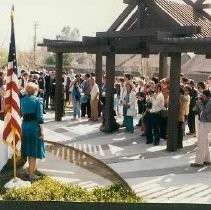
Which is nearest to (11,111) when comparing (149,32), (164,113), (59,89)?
(149,32)

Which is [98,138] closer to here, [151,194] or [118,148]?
[118,148]

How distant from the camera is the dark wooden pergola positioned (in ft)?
38.9

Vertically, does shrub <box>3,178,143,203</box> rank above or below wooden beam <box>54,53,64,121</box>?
below

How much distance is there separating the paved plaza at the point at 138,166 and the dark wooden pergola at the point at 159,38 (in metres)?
0.80

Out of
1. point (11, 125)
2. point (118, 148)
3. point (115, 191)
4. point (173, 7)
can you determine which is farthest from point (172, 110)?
point (115, 191)

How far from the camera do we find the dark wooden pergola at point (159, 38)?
38.9 ft

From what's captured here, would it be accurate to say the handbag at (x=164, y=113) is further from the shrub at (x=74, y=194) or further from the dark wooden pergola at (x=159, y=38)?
the shrub at (x=74, y=194)

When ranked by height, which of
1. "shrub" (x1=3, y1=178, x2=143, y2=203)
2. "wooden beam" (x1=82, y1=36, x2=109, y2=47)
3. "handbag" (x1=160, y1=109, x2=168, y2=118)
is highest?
"wooden beam" (x1=82, y1=36, x2=109, y2=47)

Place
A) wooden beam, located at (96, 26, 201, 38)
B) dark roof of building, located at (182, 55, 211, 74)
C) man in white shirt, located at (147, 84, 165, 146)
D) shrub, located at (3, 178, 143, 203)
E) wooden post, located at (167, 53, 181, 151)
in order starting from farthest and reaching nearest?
dark roof of building, located at (182, 55, 211, 74), man in white shirt, located at (147, 84, 165, 146), wooden post, located at (167, 53, 181, 151), wooden beam, located at (96, 26, 201, 38), shrub, located at (3, 178, 143, 203)

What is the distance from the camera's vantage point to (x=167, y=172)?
34.2 ft

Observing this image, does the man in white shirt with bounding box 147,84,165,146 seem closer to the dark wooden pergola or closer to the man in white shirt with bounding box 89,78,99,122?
the dark wooden pergola

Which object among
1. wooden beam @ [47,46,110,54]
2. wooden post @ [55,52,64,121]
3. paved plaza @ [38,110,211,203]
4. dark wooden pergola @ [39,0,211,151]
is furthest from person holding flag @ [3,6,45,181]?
wooden post @ [55,52,64,121]

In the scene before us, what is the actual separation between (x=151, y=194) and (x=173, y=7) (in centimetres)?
758

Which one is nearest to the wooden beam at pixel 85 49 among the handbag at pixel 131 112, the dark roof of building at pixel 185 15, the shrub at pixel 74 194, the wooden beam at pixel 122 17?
the wooden beam at pixel 122 17
